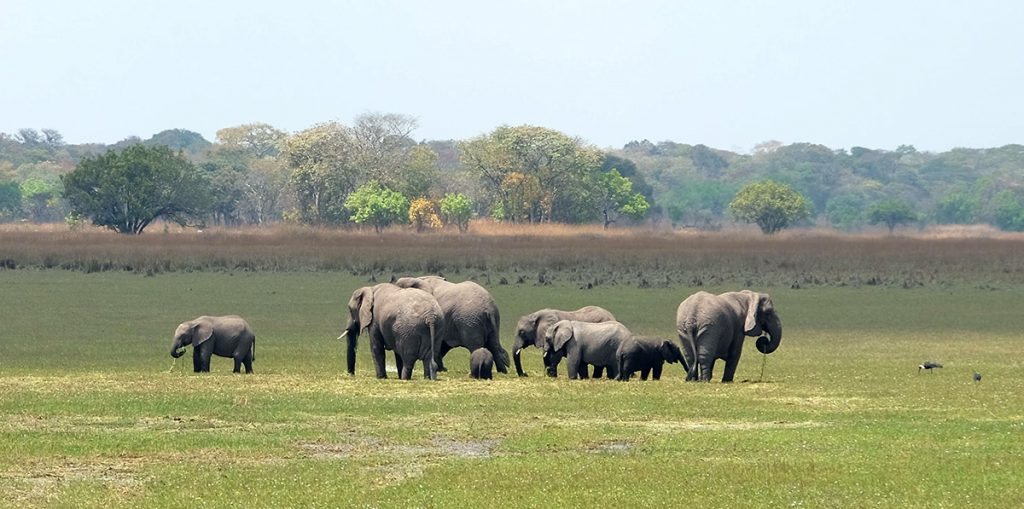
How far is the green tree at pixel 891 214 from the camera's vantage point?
535 feet

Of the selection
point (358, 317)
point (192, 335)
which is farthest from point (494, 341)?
point (192, 335)

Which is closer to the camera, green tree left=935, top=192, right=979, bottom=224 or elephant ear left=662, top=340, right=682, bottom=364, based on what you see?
elephant ear left=662, top=340, right=682, bottom=364

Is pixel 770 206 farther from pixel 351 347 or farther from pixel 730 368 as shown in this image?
pixel 351 347

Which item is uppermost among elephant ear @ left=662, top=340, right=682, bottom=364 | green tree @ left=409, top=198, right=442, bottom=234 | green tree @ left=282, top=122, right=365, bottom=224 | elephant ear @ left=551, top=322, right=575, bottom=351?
green tree @ left=282, top=122, right=365, bottom=224

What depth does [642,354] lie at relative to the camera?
27.9 meters

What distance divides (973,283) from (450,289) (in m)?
35.7

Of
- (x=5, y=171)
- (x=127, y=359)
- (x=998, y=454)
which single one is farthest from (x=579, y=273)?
(x=5, y=171)

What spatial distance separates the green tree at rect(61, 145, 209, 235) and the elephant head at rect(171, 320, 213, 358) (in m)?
68.8

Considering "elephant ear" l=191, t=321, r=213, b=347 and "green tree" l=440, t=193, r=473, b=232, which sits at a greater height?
"green tree" l=440, t=193, r=473, b=232

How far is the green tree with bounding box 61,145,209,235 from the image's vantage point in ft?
318

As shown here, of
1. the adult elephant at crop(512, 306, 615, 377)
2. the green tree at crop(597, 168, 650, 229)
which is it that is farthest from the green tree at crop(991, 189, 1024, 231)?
the adult elephant at crop(512, 306, 615, 377)

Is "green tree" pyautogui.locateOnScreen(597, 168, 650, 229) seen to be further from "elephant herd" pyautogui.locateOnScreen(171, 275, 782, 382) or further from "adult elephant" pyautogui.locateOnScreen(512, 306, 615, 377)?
"elephant herd" pyautogui.locateOnScreen(171, 275, 782, 382)

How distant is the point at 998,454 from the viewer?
17.5 metres

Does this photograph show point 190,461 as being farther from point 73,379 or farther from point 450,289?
point 450,289
